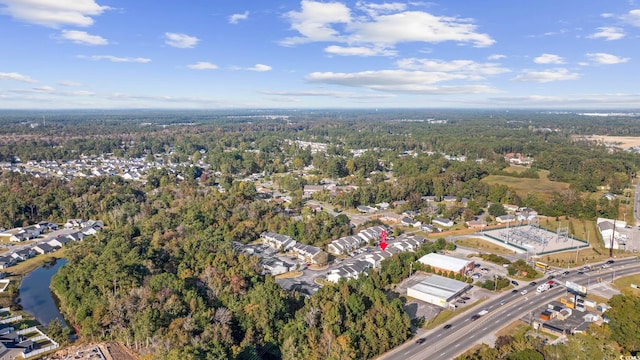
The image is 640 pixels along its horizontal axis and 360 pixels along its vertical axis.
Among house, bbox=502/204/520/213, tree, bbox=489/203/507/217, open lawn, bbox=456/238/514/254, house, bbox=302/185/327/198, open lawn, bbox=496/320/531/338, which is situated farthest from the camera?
house, bbox=302/185/327/198

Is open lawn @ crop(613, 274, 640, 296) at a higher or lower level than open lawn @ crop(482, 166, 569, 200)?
lower

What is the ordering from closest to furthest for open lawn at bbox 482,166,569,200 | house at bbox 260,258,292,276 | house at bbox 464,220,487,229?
house at bbox 260,258,292,276
house at bbox 464,220,487,229
open lawn at bbox 482,166,569,200

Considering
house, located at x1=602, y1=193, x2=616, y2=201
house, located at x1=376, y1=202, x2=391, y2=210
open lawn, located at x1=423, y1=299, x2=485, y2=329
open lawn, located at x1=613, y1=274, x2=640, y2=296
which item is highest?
house, located at x1=602, y1=193, x2=616, y2=201

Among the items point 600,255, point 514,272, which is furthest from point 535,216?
point 514,272

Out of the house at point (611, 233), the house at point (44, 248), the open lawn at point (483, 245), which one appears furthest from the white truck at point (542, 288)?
the house at point (44, 248)

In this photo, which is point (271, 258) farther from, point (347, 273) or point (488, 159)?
point (488, 159)

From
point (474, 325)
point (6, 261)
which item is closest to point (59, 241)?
point (6, 261)

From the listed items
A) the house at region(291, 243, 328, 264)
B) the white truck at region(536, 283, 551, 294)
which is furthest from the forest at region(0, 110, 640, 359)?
the white truck at region(536, 283, 551, 294)

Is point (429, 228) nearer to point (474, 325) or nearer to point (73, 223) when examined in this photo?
point (474, 325)

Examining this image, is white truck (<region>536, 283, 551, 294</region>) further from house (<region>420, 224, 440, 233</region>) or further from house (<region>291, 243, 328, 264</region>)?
house (<region>291, 243, 328, 264</region>)
